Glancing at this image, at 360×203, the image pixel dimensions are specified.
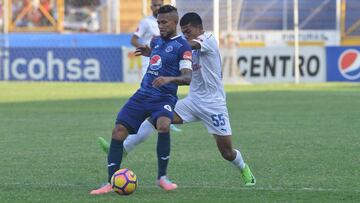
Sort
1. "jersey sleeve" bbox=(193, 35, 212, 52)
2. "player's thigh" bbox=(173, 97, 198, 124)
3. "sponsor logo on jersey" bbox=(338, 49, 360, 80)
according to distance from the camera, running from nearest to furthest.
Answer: "jersey sleeve" bbox=(193, 35, 212, 52), "player's thigh" bbox=(173, 97, 198, 124), "sponsor logo on jersey" bbox=(338, 49, 360, 80)

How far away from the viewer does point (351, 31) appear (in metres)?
34.1

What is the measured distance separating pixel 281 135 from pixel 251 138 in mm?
614

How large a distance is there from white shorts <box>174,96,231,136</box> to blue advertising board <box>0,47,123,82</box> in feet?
63.7

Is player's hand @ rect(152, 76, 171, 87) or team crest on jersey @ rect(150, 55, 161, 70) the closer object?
player's hand @ rect(152, 76, 171, 87)

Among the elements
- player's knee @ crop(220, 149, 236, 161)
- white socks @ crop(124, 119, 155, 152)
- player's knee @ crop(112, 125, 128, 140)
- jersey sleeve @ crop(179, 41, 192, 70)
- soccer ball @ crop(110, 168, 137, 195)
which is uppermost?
jersey sleeve @ crop(179, 41, 192, 70)

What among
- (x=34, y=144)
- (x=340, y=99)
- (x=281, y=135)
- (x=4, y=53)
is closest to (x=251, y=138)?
(x=281, y=135)

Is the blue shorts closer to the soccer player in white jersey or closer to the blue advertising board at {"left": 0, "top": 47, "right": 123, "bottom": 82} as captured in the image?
the soccer player in white jersey

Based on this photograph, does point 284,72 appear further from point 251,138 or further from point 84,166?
point 84,166

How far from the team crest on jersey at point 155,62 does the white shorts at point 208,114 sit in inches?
33.2

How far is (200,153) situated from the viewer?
12.3 m

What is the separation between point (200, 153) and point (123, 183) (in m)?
3.76

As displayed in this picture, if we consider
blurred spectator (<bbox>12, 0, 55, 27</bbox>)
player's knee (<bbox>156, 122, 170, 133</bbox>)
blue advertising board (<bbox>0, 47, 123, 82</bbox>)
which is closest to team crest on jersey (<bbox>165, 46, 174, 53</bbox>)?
player's knee (<bbox>156, 122, 170, 133</bbox>)

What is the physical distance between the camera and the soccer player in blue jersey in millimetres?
9031

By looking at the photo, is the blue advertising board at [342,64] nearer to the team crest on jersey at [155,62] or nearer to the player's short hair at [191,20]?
the player's short hair at [191,20]
